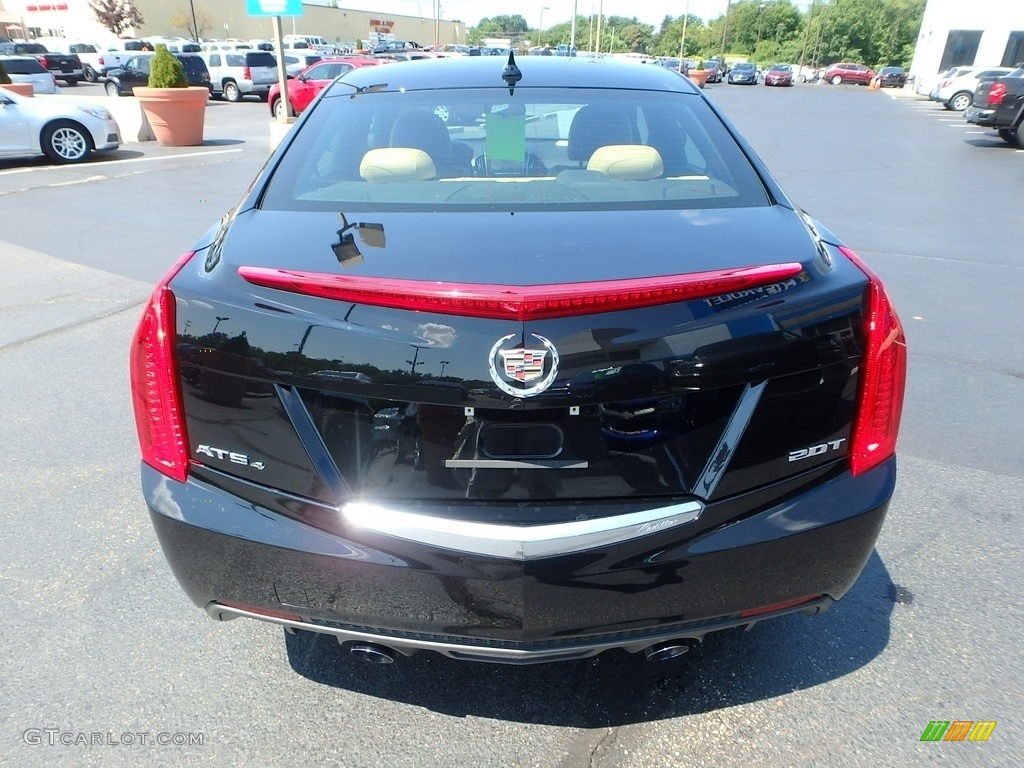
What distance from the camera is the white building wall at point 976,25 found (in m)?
37.8

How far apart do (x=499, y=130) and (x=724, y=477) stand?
1.62m

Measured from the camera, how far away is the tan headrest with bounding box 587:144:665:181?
257 centimetres

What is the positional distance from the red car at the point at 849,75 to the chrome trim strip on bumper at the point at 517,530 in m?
64.3

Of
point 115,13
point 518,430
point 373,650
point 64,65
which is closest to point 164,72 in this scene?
point 373,650

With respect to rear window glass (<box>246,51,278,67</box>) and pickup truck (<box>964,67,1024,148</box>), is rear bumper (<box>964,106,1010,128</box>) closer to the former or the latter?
pickup truck (<box>964,67,1024,148</box>)

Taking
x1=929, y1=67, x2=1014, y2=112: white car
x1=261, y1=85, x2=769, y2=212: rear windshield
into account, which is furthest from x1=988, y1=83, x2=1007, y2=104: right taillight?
x1=261, y1=85, x2=769, y2=212: rear windshield

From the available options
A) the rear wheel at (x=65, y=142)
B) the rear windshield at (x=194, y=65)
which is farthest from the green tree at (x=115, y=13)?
the rear wheel at (x=65, y=142)

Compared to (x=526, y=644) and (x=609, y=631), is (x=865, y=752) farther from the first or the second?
(x=526, y=644)

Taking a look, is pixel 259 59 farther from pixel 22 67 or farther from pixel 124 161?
pixel 124 161

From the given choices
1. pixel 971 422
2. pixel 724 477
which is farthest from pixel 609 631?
pixel 971 422

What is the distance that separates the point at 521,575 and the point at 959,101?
35.5 m

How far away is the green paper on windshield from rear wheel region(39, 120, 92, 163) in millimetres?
12836

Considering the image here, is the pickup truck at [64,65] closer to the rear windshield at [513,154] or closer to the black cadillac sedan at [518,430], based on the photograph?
the rear windshield at [513,154]

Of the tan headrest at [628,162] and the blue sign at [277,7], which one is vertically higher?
the blue sign at [277,7]
